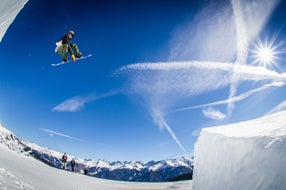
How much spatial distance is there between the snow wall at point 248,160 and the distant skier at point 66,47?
386 inches

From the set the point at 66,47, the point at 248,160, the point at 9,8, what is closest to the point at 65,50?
the point at 66,47

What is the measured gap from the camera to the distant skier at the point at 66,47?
16.2 meters

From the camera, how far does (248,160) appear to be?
8930mm

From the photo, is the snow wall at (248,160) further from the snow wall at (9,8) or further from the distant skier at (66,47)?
the snow wall at (9,8)

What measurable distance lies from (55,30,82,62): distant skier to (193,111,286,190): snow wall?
9.82 meters

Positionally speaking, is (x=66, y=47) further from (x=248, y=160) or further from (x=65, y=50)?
(x=248, y=160)

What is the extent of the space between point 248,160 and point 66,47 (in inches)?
490

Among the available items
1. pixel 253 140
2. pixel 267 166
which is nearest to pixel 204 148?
pixel 253 140

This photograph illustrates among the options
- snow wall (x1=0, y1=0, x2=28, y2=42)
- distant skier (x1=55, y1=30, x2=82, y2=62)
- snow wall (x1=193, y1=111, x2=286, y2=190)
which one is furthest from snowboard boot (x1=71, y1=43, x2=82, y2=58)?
snow wall (x1=193, y1=111, x2=286, y2=190)

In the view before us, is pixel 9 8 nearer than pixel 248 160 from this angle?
No

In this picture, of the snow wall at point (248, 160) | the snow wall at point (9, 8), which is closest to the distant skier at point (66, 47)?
the snow wall at point (9, 8)

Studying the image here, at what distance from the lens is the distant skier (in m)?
16.2

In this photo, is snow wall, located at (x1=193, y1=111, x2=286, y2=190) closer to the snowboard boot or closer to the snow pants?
the snowboard boot

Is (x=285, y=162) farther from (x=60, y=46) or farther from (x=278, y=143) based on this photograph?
(x=60, y=46)
